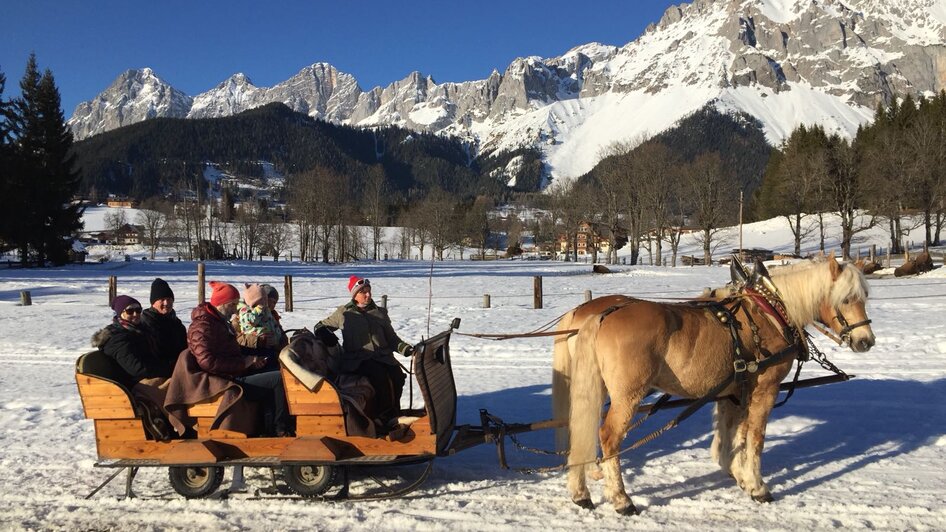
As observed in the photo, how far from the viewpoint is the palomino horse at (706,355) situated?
4789mm

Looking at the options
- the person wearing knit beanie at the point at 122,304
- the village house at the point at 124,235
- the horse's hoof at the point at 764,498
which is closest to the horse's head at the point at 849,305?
the horse's hoof at the point at 764,498

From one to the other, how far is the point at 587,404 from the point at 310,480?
2414 mm

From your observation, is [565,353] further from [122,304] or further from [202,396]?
[122,304]

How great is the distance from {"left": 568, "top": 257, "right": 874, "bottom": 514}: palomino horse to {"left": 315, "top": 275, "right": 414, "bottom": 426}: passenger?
1776mm

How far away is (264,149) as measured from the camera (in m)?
200

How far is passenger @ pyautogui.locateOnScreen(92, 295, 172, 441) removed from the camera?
5.06 metres

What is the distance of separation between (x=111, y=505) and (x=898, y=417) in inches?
319

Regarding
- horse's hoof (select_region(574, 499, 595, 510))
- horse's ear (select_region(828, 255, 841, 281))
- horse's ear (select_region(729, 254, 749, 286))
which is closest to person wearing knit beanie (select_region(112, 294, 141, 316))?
horse's hoof (select_region(574, 499, 595, 510))

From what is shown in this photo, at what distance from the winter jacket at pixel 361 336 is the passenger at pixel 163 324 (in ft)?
4.70

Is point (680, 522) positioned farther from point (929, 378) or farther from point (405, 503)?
point (929, 378)

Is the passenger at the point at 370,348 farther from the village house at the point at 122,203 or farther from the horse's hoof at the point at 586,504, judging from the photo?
the village house at the point at 122,203

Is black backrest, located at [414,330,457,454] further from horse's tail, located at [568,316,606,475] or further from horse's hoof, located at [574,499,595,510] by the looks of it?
horse's hoof, located at [574,499,595,510]

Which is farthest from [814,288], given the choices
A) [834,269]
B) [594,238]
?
[594,238]

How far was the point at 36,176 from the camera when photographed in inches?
1485
